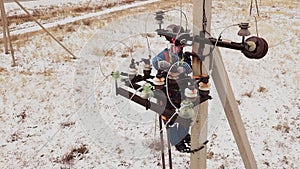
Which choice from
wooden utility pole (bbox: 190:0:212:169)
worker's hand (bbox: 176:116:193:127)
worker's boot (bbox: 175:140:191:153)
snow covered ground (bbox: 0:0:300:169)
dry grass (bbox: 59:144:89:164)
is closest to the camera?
worker's hand (bbox: 176:116:193:127)

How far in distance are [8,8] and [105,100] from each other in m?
6.85

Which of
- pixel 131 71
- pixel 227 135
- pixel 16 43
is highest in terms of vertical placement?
pixel 131 71

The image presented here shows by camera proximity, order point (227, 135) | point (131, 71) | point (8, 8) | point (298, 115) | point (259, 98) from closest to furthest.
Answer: point (131, 71) < point (227, 135) < point (298, 115) < point (259, 98) < point (8, 8)

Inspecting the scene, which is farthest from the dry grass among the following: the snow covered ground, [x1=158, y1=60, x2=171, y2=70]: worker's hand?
[x1=158, y1=60, x2=171, y2=70]: worker's hand

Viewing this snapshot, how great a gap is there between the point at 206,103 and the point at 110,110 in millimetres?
2020

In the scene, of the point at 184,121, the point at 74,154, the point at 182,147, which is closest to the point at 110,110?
the point at 74,154

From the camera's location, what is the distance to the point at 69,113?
3.04 meters

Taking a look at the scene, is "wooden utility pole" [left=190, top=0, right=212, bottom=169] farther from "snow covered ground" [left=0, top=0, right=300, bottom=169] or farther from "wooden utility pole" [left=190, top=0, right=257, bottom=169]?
"snow covered ground" [left=0, top=0, right=300, bottom=169]

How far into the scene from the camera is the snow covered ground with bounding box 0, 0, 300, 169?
1.71m

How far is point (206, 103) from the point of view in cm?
117

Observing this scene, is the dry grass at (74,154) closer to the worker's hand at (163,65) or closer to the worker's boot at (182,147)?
the worker's boot at (182,147)

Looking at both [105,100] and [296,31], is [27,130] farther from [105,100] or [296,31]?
[296,31]

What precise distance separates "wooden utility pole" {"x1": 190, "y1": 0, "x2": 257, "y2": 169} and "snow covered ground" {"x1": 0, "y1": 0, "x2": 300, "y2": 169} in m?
0.11

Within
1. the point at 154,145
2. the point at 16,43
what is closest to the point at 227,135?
the point at 154,145
